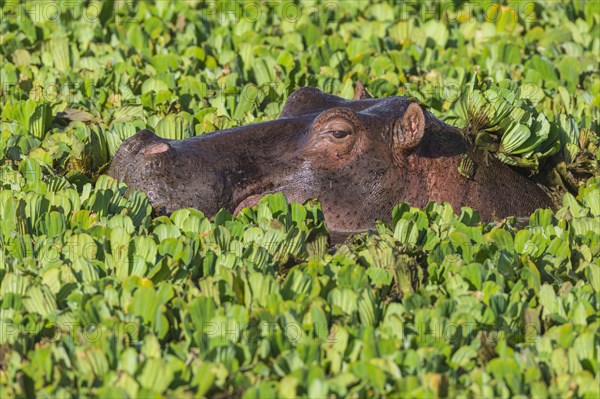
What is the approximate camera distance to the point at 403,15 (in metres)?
8.99

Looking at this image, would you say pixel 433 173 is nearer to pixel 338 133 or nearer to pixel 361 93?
pixel 338 133

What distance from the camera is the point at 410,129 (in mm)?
5395

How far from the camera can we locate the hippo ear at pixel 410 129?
5363 mm

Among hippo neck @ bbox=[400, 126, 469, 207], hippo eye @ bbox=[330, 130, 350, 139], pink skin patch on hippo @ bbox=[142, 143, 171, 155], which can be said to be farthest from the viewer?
hippo neck @ bbox=[400, 126, 469, 207]

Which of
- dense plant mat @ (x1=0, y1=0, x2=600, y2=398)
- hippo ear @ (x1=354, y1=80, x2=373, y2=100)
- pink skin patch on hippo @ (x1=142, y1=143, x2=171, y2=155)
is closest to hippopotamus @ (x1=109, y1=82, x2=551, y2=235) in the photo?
pink skin patch on hippo @ (x1=142, y1=143, x2=171, y2=155)

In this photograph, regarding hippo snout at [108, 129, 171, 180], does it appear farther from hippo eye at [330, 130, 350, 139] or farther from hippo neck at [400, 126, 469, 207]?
hippo neck at [400, 126, 469, 207]

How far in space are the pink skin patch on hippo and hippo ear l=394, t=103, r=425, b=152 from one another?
1.06 meters

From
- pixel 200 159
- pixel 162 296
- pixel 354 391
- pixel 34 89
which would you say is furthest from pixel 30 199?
pixel 34 89

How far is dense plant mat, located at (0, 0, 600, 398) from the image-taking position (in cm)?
358

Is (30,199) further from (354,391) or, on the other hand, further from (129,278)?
(354,391)

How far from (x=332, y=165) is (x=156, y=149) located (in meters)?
0.80

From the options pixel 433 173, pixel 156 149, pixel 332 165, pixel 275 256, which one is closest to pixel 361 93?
pixel 433 173

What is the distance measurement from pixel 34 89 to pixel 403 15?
308 centimetres

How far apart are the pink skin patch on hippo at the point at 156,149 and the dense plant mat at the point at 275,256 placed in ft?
0.70
